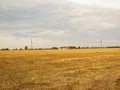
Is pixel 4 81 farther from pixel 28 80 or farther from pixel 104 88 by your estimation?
pixel 104 88

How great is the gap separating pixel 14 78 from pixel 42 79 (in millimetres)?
2112

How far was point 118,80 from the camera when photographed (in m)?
21.3

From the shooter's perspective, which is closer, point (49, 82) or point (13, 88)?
point (13, 88)

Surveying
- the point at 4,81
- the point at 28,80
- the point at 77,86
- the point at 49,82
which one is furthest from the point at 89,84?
the point at 4,81

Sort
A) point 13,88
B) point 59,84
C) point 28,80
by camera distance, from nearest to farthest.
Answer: point 13,88
point 59,84
point 28,80

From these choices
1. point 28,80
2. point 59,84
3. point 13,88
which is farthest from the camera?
point 28,80

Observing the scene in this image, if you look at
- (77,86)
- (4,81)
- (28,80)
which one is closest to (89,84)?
(77,86)

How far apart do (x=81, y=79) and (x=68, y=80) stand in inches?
45.3

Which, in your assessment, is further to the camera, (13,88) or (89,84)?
(89,84)

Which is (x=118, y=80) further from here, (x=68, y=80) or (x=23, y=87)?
(x=23, y=87)

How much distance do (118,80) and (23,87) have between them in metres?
7.17

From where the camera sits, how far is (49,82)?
1998cm

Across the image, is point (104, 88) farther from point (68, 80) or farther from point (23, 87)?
point (23, 87)

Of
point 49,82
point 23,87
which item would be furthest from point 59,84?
point 23,87
